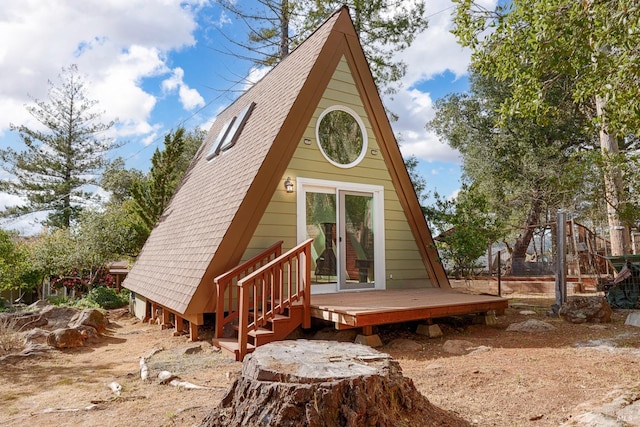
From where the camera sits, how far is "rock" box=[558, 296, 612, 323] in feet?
19.5

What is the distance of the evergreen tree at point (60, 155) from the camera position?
72.6 ft

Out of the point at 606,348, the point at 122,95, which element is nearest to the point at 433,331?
the point at 606,348

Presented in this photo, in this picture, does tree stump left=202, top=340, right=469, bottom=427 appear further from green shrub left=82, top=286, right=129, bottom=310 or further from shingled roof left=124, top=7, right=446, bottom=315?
green shrub left=82, top=286, right=129, bottom=310

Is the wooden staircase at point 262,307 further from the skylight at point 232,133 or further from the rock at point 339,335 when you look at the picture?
the skylight at point 232,133

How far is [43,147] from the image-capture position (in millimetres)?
22453

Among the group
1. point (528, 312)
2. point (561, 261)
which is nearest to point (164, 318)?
point (528, 312)

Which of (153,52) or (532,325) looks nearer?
(532,325)

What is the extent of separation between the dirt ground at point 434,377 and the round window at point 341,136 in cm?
305

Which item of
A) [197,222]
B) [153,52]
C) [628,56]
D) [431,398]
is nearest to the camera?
[431,398]

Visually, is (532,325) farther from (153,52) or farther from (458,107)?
(153,52)

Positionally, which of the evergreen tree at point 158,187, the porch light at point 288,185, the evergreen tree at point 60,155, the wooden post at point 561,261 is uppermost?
the evergreen tree at point 60,155

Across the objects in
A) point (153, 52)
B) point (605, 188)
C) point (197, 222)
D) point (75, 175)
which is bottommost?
point (197, 222)

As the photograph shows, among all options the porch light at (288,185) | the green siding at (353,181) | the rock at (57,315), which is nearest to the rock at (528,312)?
the green siding at (353,181)

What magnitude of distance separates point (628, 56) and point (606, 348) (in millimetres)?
3390
